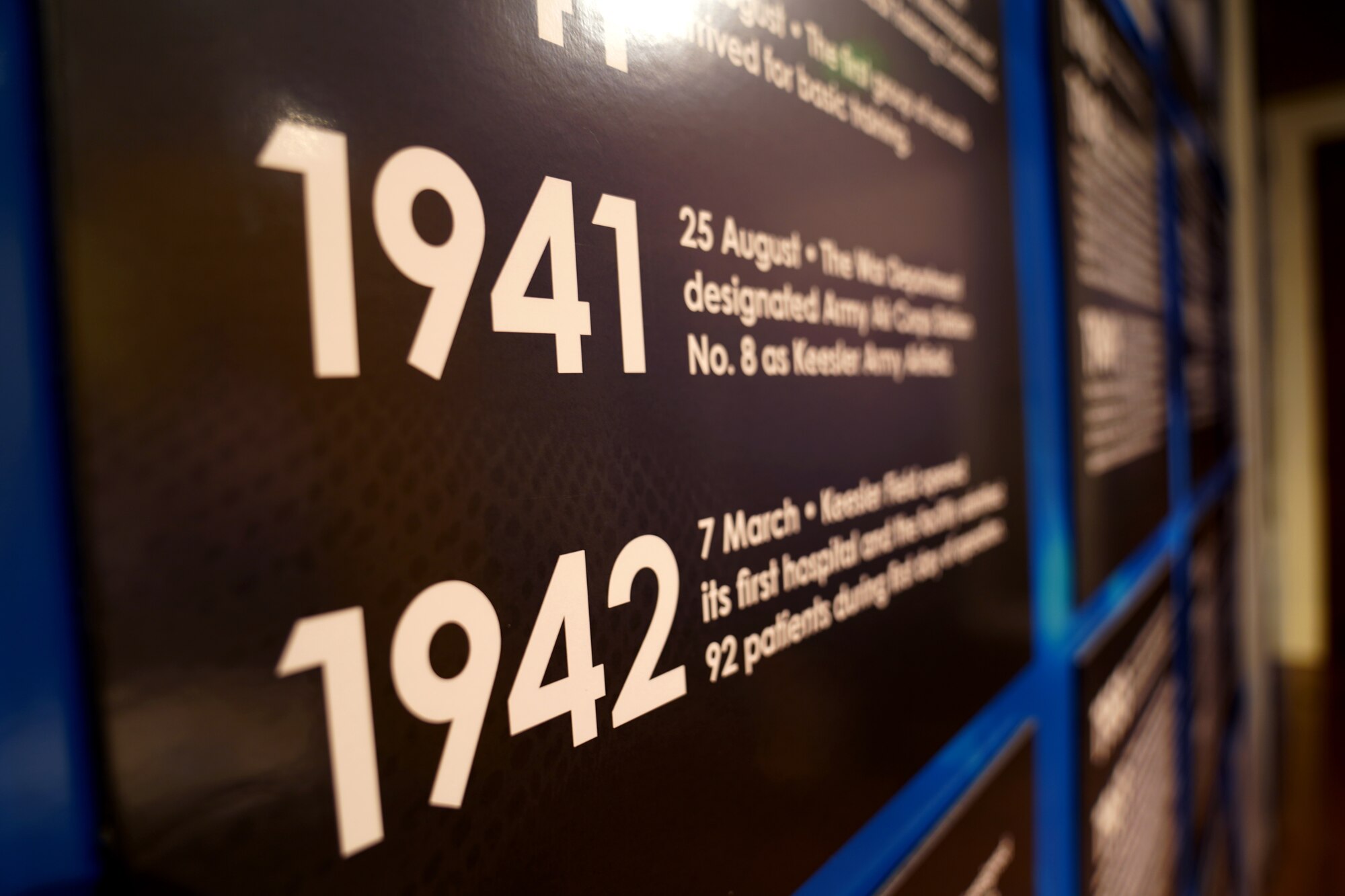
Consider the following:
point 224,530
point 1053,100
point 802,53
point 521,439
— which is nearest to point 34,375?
point 224,530

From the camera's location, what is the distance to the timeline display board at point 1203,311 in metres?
1.92

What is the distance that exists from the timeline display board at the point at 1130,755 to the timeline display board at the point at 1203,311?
2.16 ft

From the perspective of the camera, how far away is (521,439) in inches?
14.9

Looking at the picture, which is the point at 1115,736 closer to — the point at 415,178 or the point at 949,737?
the point at 949,737

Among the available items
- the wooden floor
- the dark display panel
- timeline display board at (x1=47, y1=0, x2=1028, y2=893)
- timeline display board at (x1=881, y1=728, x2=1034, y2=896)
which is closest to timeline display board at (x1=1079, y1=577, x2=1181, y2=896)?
timeline display board at (x1=881, y1=728, x2=1034, y2=896)

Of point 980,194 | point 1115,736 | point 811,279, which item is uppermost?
point 980,194

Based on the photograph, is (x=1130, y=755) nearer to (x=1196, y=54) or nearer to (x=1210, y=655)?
(x=1210, y=655)

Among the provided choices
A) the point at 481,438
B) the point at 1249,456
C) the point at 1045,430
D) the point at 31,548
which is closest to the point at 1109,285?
the point at 1045,430

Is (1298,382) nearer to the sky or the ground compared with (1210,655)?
nearer to the sky

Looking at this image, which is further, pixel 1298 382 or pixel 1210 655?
pixel 1298 382

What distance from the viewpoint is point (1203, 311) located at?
2199 millimetres

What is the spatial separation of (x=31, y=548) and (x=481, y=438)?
6.6 inches

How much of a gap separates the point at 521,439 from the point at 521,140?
15 centimetres

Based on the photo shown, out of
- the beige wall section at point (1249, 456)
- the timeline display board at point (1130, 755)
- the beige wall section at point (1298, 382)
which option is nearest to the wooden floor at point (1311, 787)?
the beige wall section at point (1249, 456)
